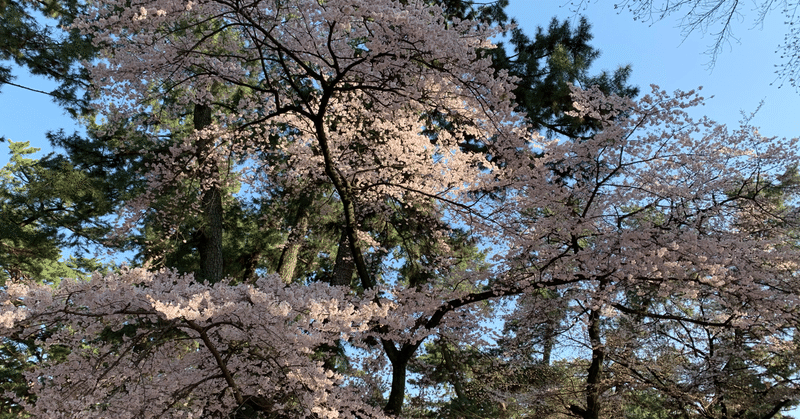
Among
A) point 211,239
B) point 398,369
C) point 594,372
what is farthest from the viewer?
point 211,239

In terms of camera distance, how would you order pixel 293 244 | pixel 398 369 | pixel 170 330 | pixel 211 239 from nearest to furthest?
pixel 170 330 < pixel 398 369 < pixel 211 239 < pixel 293 244

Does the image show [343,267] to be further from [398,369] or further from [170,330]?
[170,330]

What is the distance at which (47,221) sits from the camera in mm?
8039

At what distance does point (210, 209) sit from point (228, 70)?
95.0 inches

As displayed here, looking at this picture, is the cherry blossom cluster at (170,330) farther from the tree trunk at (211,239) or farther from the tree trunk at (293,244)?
the tree trunk at (293,244)

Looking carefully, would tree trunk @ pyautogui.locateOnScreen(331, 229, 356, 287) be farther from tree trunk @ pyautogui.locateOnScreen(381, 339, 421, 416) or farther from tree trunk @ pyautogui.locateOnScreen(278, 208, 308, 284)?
tree trunk @ pyautogui.locateOnScreen(381, 339, 421, 416)

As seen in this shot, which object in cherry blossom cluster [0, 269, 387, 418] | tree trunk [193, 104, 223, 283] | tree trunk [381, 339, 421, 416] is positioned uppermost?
tree trunk [193, 104, 223, 283]

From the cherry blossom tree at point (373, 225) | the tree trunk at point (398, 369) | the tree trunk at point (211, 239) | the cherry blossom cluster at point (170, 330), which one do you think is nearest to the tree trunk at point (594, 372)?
the cherry blossom tree at point (373, 225)

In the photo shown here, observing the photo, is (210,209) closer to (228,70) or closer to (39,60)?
(228,70)

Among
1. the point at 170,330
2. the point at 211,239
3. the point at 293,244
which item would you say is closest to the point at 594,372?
the point at 293,244

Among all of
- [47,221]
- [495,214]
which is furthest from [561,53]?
[47,221]

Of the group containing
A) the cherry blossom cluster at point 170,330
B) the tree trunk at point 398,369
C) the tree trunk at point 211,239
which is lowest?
the cherry blossom cluster at point 170,330

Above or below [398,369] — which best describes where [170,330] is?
below

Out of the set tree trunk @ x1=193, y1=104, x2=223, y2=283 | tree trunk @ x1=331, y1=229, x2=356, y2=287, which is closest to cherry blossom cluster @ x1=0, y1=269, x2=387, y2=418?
tree trunk @ x1=193, y1=104, x2=223, y2=283
